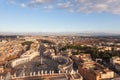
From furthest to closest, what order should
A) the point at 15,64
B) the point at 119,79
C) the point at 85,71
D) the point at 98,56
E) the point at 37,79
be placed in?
1. the point at 98,56
2. the point at 15,64
3. the point at 85,71
4. the point at 119,79
5. the point at 37,79

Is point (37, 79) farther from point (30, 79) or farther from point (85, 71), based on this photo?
point (85, 71)

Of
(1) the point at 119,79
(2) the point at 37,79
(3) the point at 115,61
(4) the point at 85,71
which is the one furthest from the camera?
(3) the point at 115,61

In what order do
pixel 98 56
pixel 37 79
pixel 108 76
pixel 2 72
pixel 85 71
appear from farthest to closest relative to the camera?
pixel 98 56, pixel 2 72, pixel 85 71, pixel 108 76, pixel 37 79

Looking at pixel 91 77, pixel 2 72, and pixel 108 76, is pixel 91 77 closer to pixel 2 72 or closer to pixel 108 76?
pixel 108 76

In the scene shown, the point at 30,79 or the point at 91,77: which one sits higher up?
the point at 30,79

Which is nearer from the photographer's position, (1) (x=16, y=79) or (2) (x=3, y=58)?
(1) (x=16, y=79)

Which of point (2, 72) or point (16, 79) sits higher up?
point (16, 79)

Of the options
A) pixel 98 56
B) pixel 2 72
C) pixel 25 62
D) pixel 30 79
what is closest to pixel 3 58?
pixel 25 62

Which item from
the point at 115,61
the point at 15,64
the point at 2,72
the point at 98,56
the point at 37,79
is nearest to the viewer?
the point at 37,79

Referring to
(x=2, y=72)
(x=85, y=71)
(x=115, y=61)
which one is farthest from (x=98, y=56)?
(x=2, y=72)
